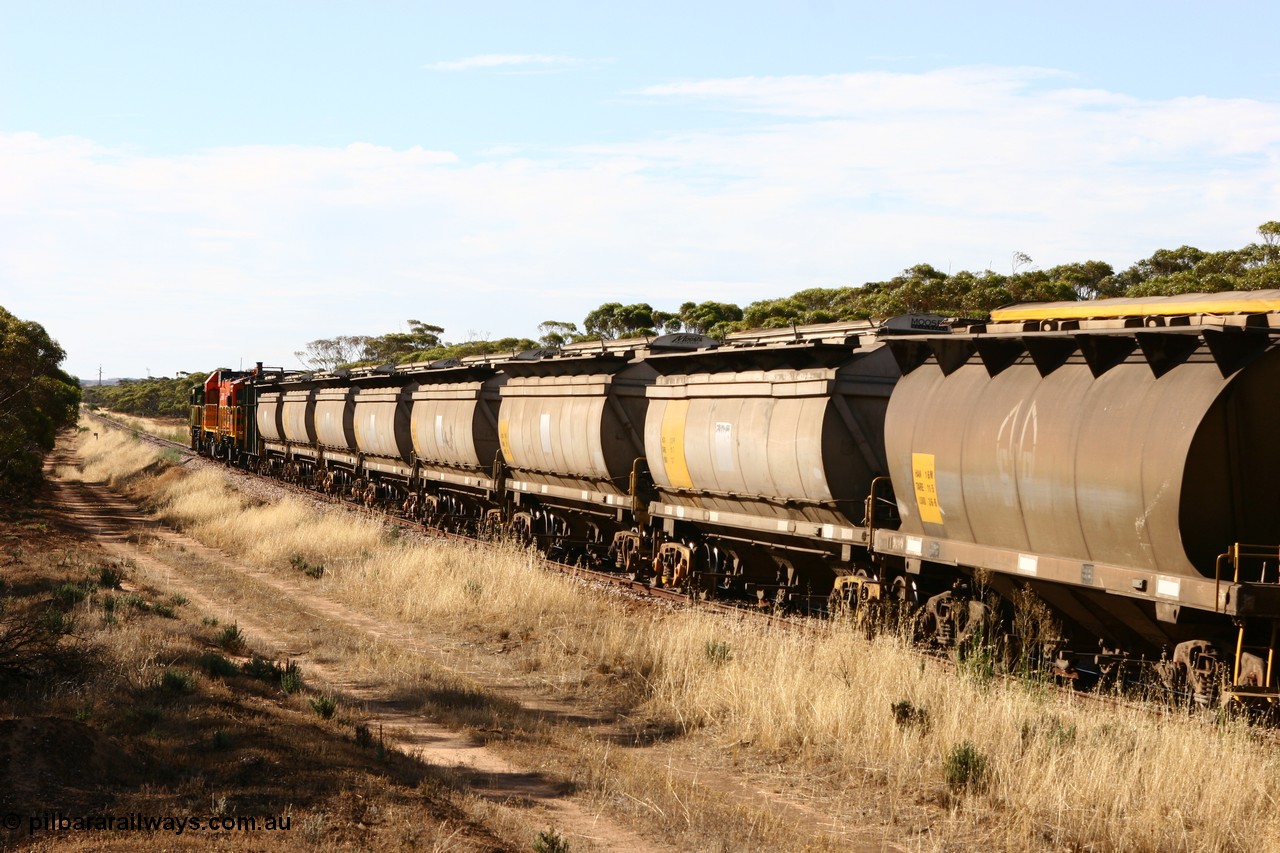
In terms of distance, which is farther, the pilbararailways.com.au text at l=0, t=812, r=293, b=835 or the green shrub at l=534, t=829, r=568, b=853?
the green shrub at l=534, t=829, r=568, b=853

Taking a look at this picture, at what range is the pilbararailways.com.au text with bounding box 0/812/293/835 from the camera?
7.05 meters

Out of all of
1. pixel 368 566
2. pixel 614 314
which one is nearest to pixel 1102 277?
pixel 614 314

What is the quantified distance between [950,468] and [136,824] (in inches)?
348

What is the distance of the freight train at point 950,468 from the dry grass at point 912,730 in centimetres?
119

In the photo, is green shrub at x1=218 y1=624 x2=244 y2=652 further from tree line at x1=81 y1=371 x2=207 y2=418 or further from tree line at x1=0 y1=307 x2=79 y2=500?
tree line at x1=81 y1=371 x2=207 y2=418

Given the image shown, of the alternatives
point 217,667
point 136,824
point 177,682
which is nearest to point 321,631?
point 217,667

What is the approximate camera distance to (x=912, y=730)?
1014 cm

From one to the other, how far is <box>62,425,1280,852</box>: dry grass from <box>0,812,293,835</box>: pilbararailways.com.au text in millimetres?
3056

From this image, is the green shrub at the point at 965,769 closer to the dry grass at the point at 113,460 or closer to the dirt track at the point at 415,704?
the dirt track at the point at 415,704

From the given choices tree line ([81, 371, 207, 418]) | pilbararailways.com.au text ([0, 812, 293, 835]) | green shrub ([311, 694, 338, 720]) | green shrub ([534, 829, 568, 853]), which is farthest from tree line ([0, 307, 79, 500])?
tree line ([81, 371, 207, 418])

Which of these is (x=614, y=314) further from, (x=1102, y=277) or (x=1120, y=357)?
(x=1120, y=357)

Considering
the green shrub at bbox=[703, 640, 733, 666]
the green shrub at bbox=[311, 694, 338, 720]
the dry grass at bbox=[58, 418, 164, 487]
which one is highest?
the green shrub at bbox=[703, 640, 733, 666]

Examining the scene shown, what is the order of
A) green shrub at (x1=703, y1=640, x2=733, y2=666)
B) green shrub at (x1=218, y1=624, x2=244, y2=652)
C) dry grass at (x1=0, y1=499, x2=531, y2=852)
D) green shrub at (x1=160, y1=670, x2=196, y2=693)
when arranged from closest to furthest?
dry grass at (x1=0, y1=499, x2=531, y2=852)
green shrub at (x1=160, y1=670, x2=196, y2=693)
green shrub at (x1=703, y1=640, x2=733, y2=666)
green shrub at (x1=218, y1=624, x2=244, y2=652)

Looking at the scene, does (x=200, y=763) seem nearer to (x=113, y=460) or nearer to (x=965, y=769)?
(x=965, y=769)
